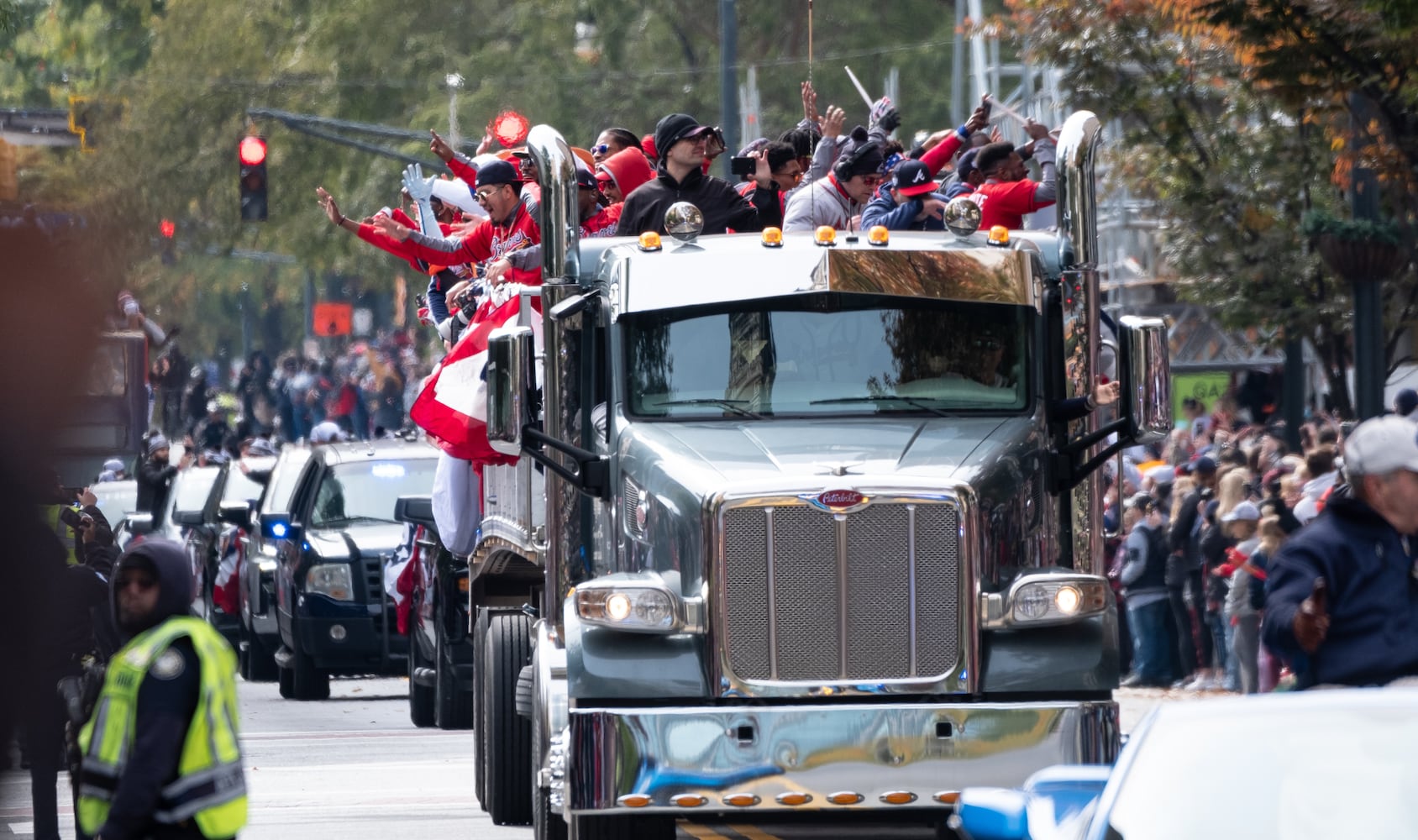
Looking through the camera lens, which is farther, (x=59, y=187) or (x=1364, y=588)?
(x=1364, y=588)

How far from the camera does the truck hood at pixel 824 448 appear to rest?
1014 cm

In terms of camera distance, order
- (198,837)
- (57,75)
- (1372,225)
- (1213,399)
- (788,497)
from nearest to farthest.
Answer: (198,837)
(788,497)
(1372,225)
(1213,399)
(57,75)

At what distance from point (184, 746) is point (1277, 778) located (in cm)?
288

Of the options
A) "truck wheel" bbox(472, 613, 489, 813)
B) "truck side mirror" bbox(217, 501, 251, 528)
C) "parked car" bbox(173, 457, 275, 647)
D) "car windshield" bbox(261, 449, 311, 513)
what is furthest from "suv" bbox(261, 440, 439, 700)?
"truck wheel" bbox(472, 613, 489, 813)

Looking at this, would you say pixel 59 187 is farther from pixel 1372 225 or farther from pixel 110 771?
pixel 1372 225

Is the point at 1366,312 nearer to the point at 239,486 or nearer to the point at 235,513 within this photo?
the point at 235,513

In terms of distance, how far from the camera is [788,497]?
998cm

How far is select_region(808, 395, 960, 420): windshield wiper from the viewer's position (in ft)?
35.4

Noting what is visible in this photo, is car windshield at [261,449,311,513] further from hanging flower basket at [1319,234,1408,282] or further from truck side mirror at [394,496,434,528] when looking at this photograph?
hanging flower basket at [1319,234,1408,282]

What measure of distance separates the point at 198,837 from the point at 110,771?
287 millimetres

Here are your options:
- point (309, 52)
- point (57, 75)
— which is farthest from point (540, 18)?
point (57, 75)

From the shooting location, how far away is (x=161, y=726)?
7055 millimetres

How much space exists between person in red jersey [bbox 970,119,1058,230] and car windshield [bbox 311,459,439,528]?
8526 mm

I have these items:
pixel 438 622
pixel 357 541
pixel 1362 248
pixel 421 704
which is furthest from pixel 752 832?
pixel 357 541
